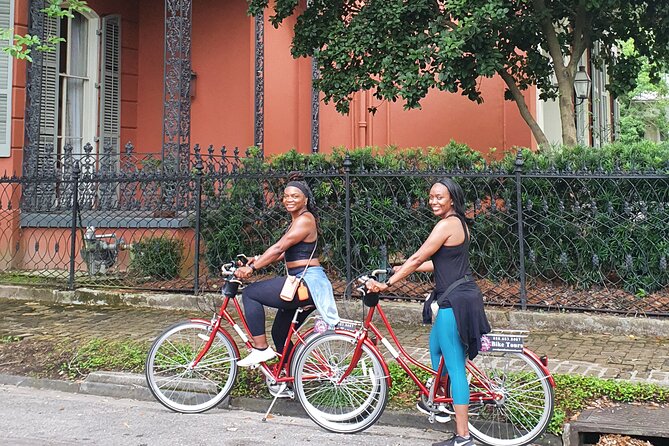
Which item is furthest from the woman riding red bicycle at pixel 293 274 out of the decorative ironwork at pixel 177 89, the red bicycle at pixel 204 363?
the decorative ironwork at pixel 177 89

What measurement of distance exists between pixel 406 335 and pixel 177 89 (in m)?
5.64

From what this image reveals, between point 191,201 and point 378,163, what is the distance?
3.01 m

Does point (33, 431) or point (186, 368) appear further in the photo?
point (186, 368)

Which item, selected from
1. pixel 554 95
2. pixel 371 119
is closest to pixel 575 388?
pixel 554 95

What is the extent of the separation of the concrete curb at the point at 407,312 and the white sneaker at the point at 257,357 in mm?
3364

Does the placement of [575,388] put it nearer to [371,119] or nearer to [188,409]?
[188,409]

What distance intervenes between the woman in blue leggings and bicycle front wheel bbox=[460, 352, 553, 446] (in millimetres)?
224

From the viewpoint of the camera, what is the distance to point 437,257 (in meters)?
4.45

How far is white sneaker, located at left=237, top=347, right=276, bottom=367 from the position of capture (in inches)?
202

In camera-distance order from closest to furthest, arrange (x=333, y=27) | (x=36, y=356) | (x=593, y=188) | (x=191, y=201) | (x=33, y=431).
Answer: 1. (x=33, y=431)
2. (x=36, y=356)
3. (x=593, y=188)
4. (x=333, y=27)
5. (x=191, y=201)

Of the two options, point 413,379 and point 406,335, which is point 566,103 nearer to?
point 406,335

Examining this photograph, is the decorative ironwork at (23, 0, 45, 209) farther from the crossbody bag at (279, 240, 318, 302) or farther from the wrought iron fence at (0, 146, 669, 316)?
the crossbody bag at (279, 240, 318, 302)

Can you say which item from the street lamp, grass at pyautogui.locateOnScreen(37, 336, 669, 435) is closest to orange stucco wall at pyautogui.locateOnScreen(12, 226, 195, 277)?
grass at pyautogui.locateOnScreen(37, 336, 669, 435)

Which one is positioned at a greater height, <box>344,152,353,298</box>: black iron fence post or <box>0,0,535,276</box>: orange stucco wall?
<box>0,0,535,276</box>: orange stucco wall
